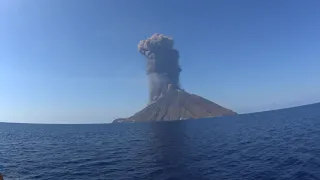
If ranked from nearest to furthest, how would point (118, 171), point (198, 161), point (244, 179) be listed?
1. point (244, 179)
2. point (118, 171)
3. point (198, 161)

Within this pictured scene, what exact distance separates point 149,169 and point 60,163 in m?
17.9

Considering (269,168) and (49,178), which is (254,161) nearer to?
(269,168)

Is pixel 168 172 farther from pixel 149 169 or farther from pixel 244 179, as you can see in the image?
pixel 244 179

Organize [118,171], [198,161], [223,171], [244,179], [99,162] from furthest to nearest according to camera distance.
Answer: [99,162]
[198,161]
[118,171]
[223,171]
[244,179]

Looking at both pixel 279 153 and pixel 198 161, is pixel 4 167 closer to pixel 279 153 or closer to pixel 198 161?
pixel 198 161

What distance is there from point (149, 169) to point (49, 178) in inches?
548

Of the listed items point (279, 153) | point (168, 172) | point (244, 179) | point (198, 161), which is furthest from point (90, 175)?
point (279, 153)

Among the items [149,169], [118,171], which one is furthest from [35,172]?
[149,169]

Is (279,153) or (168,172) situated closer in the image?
(168,172)

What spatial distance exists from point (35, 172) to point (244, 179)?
29.9m

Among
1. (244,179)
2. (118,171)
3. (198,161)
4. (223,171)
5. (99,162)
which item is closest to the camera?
(244,179)

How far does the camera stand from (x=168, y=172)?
117 ft

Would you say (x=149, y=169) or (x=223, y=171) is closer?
(x=223, y=171)

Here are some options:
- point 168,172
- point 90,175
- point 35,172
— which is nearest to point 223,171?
point 168,172
